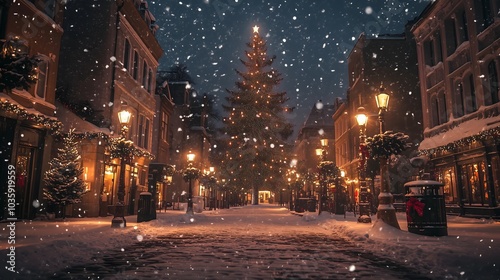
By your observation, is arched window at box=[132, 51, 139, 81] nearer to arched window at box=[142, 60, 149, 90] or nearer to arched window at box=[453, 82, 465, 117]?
arched window at box=[142, 60, 149, 90]

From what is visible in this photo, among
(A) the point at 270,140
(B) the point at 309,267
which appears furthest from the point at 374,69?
(B) the point at 309,267

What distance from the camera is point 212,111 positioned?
6944cm

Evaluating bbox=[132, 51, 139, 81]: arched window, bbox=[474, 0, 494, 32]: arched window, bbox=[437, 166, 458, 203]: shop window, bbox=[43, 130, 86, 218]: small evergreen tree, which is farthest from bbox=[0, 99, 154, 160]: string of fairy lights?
bbox=[474, 0, 494, 32]: arched window

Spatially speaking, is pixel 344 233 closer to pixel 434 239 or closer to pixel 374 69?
pixel 434 239

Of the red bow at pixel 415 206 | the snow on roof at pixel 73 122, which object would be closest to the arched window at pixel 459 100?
the red bow at pixel 415 206

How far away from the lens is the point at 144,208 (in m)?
17.0

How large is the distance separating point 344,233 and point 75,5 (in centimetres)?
2078

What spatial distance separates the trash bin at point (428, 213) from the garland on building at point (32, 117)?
14.2 metres

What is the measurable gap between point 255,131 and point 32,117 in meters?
35.3

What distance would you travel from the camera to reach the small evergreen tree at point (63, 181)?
18.1 m

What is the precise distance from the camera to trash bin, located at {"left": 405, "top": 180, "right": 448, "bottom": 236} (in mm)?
10883

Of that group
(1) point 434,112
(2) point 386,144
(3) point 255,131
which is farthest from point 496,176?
(3) point 255,131

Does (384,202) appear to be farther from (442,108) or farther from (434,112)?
(434,112)

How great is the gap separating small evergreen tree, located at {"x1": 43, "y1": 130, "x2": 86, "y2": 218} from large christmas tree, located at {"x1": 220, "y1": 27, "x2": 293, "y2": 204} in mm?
31080
